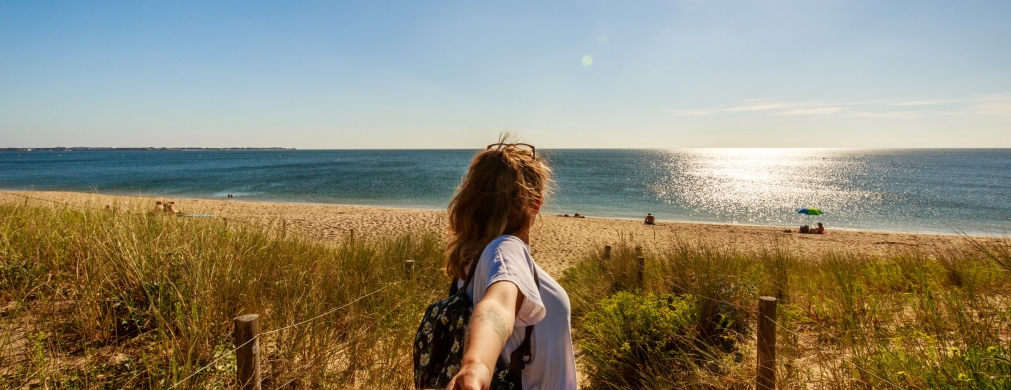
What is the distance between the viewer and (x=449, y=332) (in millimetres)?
1269

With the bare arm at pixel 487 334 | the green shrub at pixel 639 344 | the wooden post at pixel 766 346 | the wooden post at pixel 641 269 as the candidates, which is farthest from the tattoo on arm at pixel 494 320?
the wooden post at pixel 641 269

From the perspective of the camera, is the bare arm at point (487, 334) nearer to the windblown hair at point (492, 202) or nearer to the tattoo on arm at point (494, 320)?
the tattoo on arm at point (494, 320)

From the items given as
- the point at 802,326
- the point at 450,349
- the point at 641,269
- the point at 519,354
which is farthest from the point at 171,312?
the point at 802,326

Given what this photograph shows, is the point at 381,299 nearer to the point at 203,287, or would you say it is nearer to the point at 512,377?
the point at 203,287

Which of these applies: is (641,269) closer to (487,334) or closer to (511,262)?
(511,262)

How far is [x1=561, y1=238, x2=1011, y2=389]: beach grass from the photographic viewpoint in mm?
2682

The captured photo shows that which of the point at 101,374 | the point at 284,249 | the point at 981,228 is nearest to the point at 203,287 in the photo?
the point at 101,374

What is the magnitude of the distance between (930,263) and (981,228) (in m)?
22.7

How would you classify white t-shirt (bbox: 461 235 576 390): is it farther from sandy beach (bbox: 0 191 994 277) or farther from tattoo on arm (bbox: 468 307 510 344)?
sandy beach (bbox: 0 191 994 277)

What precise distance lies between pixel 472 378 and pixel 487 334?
0.57ft

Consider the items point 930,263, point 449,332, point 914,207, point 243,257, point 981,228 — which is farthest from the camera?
point 914,207

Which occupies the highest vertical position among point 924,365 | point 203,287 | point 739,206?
point 203,287

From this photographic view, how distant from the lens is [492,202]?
4.59ft

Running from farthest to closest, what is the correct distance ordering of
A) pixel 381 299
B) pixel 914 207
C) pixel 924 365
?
pixel 914 207
pixel 381 299
pixel 924 365
